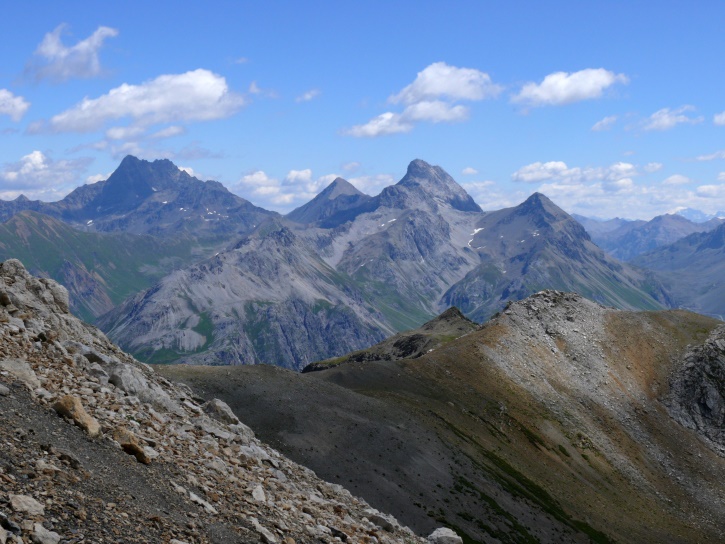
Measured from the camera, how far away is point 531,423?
389 feet

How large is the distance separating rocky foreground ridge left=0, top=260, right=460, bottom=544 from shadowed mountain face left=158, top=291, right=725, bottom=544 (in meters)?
27.8

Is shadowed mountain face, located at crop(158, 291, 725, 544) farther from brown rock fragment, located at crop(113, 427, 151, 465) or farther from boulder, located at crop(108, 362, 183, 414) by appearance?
brown rock fragment, located at crop(113, 427, 151, 465)

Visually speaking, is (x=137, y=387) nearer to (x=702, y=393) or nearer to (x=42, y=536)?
(x=42, y=536)

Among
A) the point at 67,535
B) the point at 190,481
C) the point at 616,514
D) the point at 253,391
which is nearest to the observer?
the point at 67,535

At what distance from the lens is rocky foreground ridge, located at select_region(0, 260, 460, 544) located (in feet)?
77.5

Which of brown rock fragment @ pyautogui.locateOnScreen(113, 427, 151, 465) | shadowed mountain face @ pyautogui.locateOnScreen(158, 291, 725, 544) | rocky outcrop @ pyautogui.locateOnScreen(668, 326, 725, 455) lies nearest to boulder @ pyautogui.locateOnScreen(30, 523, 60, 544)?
brown rock fragment @ pyautogui.locateOnScreen(113, 427, 151, 465)

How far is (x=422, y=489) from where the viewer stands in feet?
242

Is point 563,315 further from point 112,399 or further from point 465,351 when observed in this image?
point 112,399

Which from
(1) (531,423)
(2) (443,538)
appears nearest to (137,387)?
(2) (443,538)

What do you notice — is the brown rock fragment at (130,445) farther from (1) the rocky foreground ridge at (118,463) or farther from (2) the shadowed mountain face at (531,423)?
(2) the shadowed mountain face at (531,423)

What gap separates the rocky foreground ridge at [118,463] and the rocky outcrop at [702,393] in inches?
4667

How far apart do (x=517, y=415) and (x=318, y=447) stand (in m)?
55.9

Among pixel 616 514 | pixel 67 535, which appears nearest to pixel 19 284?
pixel 67 535

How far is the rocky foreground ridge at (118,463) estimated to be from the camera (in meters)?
23.6
